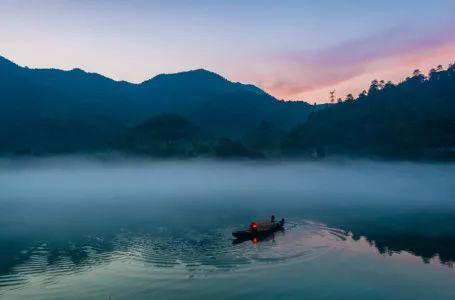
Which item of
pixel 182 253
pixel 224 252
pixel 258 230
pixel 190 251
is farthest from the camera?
pixel 258 230

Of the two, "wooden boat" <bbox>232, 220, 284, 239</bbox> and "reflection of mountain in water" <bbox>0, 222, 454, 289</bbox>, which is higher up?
"wooden boat" <bbox>232, 220, 284, 239</bbox>

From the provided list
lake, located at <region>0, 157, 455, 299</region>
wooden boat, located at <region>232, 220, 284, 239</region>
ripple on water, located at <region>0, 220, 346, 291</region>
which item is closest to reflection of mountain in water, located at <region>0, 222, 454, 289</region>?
ripple on water, located at <region>0, 220, 346, 291</region>

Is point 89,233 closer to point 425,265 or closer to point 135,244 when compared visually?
point 135,244

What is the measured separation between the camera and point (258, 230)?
48406mm

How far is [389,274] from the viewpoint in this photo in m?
37.4

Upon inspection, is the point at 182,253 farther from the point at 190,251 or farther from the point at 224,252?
the point at 224,252

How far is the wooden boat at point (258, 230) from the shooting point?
47.2 meters

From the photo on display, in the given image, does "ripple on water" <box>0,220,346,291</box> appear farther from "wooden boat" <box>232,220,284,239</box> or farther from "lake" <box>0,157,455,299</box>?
"wooden boat" <box>232,220,284,239</box>

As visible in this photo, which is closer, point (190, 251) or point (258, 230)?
point (190, 251)

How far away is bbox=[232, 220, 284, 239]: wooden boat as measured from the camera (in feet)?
155

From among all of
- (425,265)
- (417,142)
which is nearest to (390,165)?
(417,142)

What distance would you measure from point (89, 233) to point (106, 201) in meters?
45.2

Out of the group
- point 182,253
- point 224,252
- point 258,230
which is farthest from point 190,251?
point 258,230

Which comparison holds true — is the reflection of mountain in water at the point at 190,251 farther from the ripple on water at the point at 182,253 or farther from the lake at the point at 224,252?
the lake at the point at 224,252
